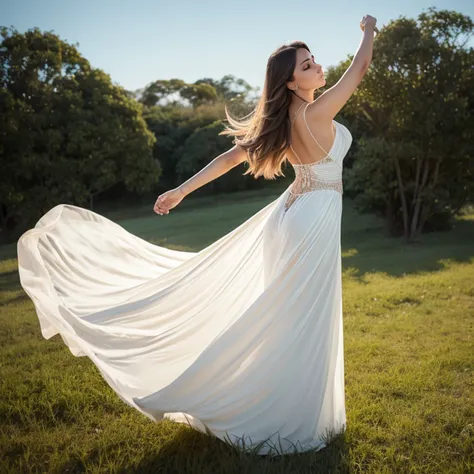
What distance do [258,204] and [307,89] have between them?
24.0 metres

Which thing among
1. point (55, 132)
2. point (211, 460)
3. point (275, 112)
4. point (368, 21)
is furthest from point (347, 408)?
point (55, 132)

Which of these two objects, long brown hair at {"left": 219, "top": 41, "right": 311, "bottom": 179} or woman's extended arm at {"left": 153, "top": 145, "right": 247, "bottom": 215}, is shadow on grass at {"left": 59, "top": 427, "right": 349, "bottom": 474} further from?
long brown hair at {"left": 219, "top": 41, "right": 311, "bottom": 179}

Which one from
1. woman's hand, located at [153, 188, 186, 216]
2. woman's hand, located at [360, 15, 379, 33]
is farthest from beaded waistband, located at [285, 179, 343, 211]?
woman's hand, located at [360, 15, 379, 33]

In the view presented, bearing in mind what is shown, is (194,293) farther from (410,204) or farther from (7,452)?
(410,204)

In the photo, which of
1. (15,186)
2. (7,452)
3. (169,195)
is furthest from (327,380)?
(15,186)

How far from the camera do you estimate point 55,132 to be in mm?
17703

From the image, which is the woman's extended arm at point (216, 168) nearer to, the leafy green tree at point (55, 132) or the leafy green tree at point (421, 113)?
the leafy green tree at point (421, 113)

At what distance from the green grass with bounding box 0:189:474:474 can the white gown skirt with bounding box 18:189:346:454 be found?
19 centimetres

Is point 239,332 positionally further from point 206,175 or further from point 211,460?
point 206,175

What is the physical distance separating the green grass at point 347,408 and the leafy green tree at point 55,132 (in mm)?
11169

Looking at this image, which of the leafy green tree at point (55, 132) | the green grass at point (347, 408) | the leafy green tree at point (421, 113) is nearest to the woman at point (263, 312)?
the green grass at point (347, 408)

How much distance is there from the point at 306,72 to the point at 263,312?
168 cm

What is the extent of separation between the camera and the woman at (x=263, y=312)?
3061 mm

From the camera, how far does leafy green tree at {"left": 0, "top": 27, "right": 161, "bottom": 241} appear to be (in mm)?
17438
